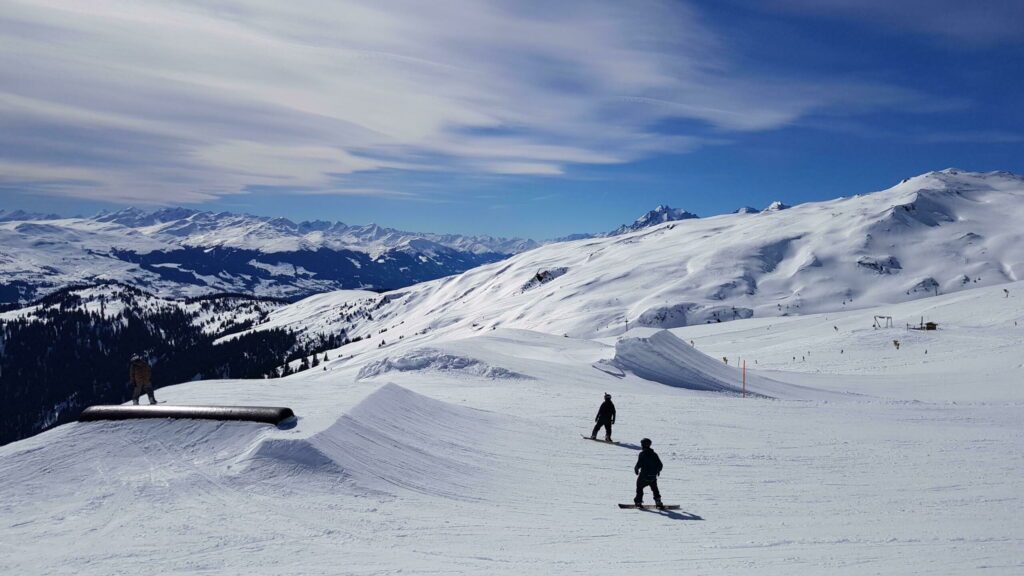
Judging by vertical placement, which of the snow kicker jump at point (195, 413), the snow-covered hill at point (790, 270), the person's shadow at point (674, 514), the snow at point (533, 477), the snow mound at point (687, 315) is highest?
the snow-covered hill at point (790, 270)

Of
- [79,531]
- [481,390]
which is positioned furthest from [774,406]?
[79,531]

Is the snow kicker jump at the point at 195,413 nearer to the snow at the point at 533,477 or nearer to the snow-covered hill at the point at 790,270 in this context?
the snow at the point at 533,477

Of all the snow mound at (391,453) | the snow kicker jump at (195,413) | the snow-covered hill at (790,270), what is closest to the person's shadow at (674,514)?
the snow mound at (391,453)

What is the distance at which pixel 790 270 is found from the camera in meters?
132

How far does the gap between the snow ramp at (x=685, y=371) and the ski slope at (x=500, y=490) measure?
7.16 m

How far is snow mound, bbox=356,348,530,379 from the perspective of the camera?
1130 inches

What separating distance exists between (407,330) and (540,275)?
46.9 metres

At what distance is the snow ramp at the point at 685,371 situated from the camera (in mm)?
31094

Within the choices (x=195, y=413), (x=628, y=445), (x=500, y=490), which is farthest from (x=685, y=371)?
(x=195, y=413)

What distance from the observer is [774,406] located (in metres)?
24.9

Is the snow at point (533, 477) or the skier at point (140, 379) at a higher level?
the skier at point (140, 379)

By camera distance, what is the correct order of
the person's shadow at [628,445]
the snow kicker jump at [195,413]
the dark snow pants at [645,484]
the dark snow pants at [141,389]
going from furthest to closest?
the dark snow pants at [141,389] → the person's shadow at [628,445] → the snow kicker jump at [195,413] → the dark snow pants at [645,484]

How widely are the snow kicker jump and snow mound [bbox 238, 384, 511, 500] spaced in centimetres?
130

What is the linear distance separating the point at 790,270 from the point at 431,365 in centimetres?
12327
